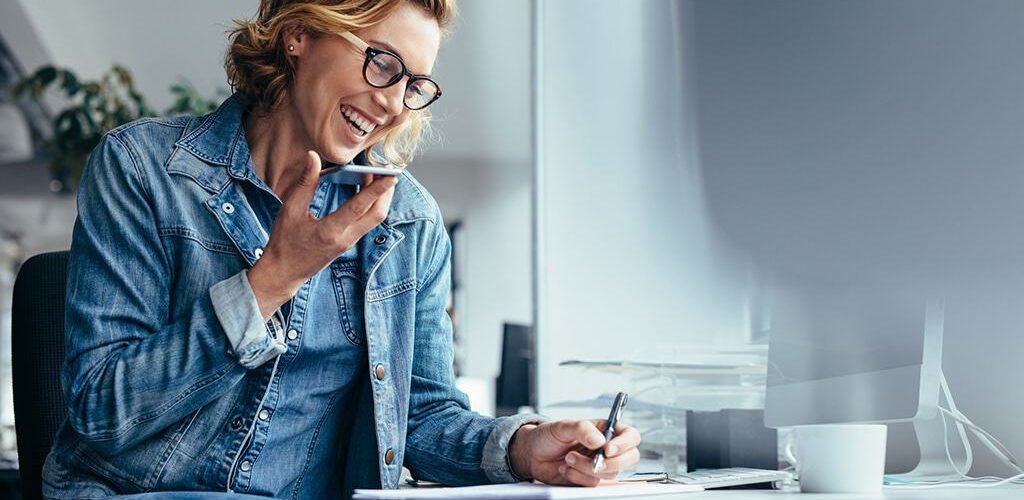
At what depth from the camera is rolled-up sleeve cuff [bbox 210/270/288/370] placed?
3.05 ft

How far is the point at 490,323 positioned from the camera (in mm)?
8039

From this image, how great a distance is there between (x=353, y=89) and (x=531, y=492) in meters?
0.56

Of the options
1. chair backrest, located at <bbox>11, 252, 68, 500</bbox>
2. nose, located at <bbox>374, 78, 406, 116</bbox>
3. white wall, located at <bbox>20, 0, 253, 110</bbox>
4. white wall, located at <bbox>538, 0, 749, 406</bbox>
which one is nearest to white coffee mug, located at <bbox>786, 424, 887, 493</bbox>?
nose, located at <bbox>374, 78, 406, 116</bbox>

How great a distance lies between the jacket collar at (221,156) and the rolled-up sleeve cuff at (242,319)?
0.17m

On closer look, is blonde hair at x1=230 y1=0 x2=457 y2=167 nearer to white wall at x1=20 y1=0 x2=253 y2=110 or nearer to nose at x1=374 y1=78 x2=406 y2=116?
nose at x1=374 y1=78 x2=406 y2=116

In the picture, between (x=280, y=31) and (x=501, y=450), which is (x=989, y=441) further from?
(x=280, y=31)

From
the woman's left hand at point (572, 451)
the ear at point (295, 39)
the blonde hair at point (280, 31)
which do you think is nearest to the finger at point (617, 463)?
the woman's left hand at point (572, 451)

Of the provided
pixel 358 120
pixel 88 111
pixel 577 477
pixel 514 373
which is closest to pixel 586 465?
pixel 577 477

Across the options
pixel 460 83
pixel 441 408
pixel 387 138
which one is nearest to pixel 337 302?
pixel 441 408

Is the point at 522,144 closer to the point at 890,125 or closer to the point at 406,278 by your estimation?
the point at 406,278

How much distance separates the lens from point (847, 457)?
0.90 metres

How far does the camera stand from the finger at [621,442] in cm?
93

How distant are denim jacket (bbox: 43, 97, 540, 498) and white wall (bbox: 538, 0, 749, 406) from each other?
2.14 ft

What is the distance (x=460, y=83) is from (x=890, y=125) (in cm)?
639
